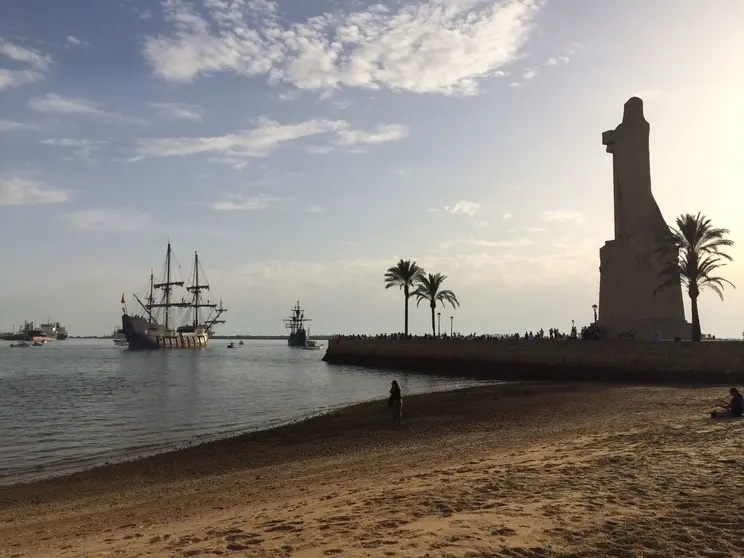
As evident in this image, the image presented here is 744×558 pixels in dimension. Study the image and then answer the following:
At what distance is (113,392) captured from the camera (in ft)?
117

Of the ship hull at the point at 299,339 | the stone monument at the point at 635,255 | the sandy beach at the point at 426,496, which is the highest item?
the stone monument at the point at 635,255

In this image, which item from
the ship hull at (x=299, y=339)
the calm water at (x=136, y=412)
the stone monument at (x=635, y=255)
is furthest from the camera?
the ship hull at (x=299, y=339)

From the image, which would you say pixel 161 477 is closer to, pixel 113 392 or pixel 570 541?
pixel 570 541

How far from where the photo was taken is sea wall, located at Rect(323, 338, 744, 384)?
1100 inches

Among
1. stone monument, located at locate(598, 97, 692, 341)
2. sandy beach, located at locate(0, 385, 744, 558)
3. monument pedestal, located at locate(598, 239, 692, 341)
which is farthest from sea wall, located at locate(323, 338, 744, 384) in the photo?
sandy beach, located at locate(0, 385, 744, 558)

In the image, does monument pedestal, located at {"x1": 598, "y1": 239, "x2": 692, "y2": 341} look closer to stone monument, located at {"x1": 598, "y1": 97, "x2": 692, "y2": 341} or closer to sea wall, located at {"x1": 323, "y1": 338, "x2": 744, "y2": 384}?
stone monument, located at {"x1": 598, "y1": 97, "x2": 692, "y2": 341}

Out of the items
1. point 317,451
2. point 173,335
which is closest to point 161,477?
point 317,451

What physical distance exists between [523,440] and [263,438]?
8132 millimetres

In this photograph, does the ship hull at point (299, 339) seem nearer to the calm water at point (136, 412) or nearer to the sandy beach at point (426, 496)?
the calm water at point (136, 412)

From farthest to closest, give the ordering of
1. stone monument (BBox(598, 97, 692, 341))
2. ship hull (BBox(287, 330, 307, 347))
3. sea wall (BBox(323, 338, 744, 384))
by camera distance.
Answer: ship hull (BBox(287, 330, 307, 347)) → stone monument (BBox(598, 97, 692, 341)) → sea wall (BBox(323, 338, 744, 384))

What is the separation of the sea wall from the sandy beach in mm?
12280

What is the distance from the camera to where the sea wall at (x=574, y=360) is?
27938 mm

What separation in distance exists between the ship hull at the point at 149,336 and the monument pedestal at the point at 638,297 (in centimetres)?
11479

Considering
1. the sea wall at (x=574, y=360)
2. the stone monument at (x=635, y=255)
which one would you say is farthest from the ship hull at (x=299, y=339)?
the stone monument at (x=635, y=255)
